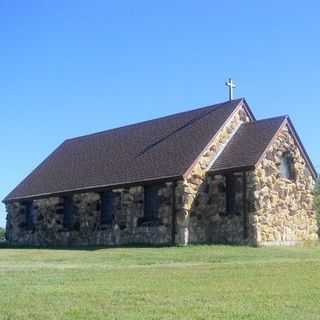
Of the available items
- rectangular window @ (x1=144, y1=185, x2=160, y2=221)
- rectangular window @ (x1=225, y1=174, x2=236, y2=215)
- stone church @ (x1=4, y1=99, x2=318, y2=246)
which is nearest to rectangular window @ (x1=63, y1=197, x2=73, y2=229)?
stone church @ (x1=4, y1=99, x2=318, y2=246)

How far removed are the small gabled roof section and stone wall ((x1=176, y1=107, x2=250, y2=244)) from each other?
503 mm

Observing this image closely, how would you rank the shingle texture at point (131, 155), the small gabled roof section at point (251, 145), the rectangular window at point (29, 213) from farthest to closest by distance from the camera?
the rectangular window at point (29, 213) → the shingle texture at point (131, 155) → the small gabled roof section at point (251, 145)

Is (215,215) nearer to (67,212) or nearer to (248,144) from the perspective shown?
(248,144)

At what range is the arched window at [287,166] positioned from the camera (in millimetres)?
A: 28062

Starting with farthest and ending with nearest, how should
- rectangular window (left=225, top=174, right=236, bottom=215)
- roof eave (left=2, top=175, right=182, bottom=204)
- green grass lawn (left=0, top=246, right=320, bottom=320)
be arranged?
roof eave (left=2, top=175, right=182, bottom=204) → rectangular window (left=225, top=174, right=236, bottom=215) → green grass lawn (left=0, top=246, right=320, bottom=320)

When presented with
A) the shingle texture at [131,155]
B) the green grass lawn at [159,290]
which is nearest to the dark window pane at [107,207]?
the shingle texture at [131,155]

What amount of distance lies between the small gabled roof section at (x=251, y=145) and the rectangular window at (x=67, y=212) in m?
8.16

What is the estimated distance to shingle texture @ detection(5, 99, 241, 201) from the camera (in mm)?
27875

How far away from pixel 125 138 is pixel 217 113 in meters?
6.21

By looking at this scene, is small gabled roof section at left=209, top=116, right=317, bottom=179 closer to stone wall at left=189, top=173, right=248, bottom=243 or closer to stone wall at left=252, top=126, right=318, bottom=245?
stone wall at left=252, top=126, right=318, bottom=245

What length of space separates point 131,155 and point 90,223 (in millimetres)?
3884

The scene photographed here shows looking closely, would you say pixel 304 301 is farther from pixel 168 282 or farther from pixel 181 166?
pixel 181 166

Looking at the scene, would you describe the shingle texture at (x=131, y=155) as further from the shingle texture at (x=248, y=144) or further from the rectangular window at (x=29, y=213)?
the shingle texture at (x=248, y=144)

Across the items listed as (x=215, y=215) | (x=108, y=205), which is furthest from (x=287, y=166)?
(x=108, y=205)
